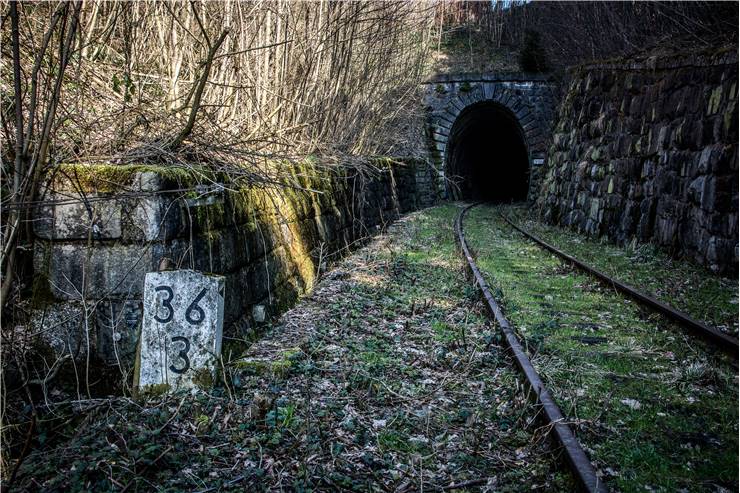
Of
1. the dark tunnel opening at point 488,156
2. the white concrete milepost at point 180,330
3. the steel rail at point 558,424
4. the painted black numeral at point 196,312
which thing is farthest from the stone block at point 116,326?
the dark tunnel opening at point 488,156

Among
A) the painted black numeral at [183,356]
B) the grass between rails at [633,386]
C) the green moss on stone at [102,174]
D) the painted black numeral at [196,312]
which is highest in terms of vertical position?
the green moss on stone at [102,174]

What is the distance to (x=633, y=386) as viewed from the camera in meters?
4.47

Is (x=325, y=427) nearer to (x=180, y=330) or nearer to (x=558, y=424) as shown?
(x=180, y=330)

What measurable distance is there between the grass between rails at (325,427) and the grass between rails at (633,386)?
0.37 m

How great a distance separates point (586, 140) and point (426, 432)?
14.1 metres

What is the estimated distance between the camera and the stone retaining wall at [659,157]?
8.70 m

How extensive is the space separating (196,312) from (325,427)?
3.70 ft

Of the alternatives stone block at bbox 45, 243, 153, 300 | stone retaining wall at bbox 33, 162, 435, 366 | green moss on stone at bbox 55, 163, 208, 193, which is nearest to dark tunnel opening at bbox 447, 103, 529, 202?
stone retaining wall at bbox 33, 162, 435, 366

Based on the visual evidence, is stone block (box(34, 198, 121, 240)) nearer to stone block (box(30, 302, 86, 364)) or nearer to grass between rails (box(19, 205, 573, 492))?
stone block (box(30, 302, 86, 364))

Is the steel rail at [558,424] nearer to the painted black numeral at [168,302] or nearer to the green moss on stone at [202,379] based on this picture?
the green moss on stone at [202,379]

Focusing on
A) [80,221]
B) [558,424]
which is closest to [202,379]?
[80,221]

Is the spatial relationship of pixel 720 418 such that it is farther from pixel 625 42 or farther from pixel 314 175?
pixel 625 42

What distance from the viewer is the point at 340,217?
32.9 feet

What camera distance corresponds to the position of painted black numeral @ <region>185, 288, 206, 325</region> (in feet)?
13.4
